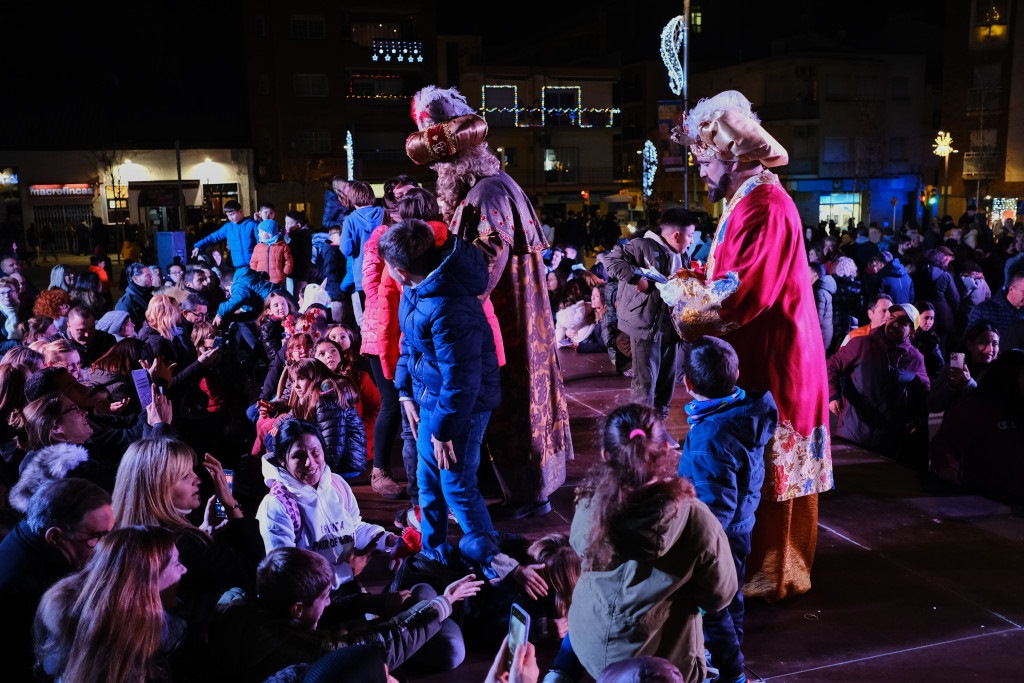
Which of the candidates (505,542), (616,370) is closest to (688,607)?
(505,542)

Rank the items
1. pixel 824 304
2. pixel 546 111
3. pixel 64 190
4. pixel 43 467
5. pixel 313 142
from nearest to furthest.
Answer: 1. pixel 43 467
2. pixel 824 304
3. pixel 64 190
4. pixel 313 142
5. pixel 546 111

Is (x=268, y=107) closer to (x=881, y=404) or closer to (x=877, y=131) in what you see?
(x=877, y=131)

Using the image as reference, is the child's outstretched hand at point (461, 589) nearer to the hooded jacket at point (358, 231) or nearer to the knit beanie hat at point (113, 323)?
the hooded jacket at point (358, 231)

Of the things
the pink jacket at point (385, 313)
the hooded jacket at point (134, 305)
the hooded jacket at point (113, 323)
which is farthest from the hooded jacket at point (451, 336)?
the hooded jacket at point (134, 305)

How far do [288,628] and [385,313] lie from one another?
2.26 m

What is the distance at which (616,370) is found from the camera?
31.0ft

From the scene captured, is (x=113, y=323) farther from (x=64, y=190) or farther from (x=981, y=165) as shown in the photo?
(x=981, y=165)

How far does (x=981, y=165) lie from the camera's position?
3775cm

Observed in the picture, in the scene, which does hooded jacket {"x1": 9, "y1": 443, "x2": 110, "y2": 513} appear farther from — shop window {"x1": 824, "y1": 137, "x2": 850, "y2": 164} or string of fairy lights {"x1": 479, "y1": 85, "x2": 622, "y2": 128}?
shop window {"x1": 824, "y1": 137, "x2": 850, "y2": 164}

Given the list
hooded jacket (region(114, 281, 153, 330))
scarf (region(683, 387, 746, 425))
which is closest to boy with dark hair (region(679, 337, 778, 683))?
scarf (region(683, 387, 746, 425))

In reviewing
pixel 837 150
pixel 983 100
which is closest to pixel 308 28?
pixel 837 150

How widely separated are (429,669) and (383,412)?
89.4 inches

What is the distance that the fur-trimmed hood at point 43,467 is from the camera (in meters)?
→ 3.57

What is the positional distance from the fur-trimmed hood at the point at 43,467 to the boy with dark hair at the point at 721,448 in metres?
2.46
